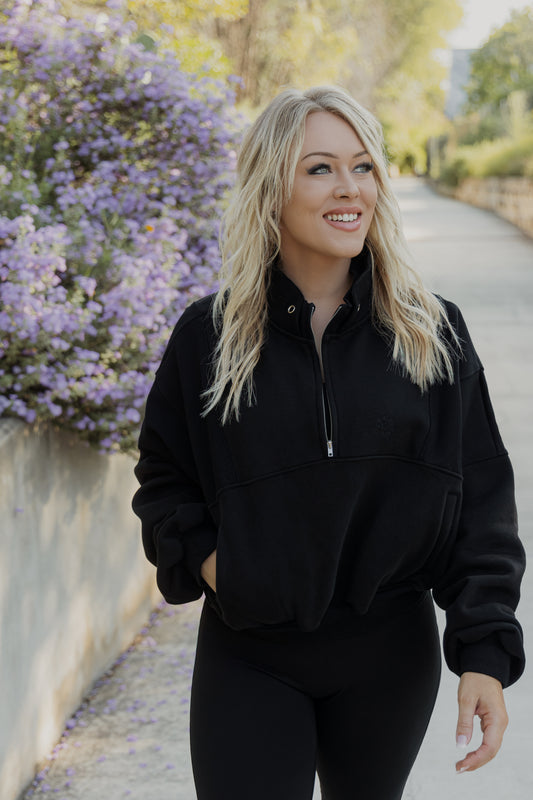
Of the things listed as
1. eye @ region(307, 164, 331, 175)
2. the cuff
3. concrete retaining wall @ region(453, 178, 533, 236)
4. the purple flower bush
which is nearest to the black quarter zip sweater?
the cuff

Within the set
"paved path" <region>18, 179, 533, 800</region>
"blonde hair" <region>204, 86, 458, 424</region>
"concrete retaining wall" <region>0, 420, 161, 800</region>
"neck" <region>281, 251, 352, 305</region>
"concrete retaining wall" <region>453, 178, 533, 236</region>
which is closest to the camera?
"blonde hair" <region>204, 86, 458, 424</region>

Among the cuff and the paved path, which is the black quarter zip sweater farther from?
the paved path

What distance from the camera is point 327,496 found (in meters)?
1.91

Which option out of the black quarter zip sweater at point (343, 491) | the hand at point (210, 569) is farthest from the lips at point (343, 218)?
the hand at point (210, 569)

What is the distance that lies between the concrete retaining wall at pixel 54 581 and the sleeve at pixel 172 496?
1.21 m

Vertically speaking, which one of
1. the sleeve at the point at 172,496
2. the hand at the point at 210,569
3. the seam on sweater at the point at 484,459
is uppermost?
the seam on sweater at the point at 484,459

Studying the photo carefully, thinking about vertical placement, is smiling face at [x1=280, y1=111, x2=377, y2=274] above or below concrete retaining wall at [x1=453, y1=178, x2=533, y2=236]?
above

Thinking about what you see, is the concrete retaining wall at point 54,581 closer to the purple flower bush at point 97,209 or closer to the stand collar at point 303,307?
the purple flower bush at point 97,209

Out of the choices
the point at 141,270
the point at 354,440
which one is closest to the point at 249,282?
the point at 354,440

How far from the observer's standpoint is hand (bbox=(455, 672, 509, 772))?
184 cm

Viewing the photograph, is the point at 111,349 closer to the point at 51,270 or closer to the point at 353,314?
the point at 51,270

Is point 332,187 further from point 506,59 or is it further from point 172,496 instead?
point 506,59

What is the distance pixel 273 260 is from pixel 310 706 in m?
0.89

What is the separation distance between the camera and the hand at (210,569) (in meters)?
1.98
